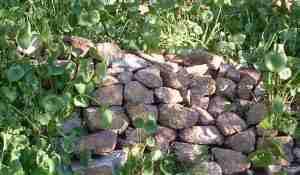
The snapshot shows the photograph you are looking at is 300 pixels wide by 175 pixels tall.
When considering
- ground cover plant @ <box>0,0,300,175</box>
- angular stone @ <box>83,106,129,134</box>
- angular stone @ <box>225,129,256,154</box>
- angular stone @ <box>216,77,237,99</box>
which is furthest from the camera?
angular stone @ <box>216,77,237,99</box>

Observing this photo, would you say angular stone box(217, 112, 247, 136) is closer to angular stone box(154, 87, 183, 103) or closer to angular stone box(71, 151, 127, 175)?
angular stone box(154, 87, 183, 103)

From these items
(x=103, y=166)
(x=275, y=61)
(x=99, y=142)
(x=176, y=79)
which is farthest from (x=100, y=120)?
(x=275, y=61)

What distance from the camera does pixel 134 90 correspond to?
327cm

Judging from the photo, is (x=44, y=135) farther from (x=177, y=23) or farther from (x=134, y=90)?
(x=177, y=23)

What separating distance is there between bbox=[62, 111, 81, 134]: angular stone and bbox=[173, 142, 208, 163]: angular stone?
421 mm

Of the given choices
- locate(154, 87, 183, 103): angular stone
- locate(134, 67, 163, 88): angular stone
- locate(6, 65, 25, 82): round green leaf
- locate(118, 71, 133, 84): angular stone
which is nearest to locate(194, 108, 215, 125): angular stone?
locate(154, 87, 183, 103): angular stone

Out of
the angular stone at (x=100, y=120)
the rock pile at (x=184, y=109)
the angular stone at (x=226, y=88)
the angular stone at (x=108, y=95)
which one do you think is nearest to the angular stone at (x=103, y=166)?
the rock pile at (x=184, y=109)

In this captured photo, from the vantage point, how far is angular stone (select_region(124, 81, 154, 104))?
327cm

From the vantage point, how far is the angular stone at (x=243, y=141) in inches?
130

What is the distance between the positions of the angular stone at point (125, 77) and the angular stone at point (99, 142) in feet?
0.81

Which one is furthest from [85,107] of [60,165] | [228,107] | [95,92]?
[228,107]

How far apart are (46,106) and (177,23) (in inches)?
34.3

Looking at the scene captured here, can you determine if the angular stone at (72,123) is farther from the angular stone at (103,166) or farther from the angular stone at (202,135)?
the angular stone at (202,135)

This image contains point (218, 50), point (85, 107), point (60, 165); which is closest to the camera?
point (60, 165)
